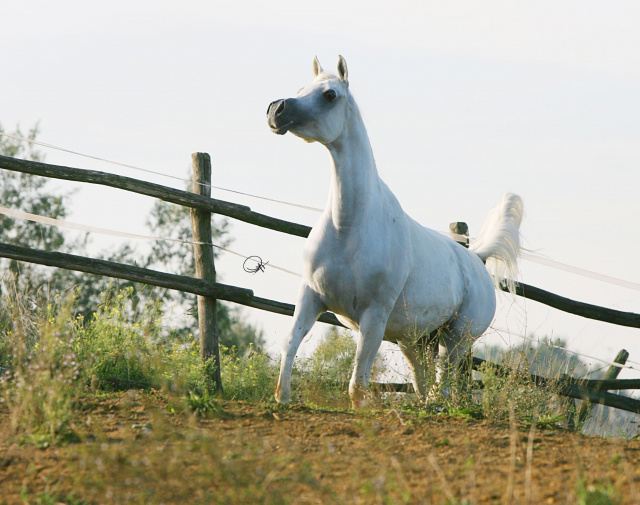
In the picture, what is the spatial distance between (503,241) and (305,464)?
5.53 metres

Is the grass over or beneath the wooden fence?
beneath

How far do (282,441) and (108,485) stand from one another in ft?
3.35

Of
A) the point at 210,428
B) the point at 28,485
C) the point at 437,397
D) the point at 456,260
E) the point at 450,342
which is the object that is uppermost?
the point at 456,260

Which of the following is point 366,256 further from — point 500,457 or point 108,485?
point 108,485

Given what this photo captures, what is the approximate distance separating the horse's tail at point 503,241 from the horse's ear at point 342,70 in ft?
10.6

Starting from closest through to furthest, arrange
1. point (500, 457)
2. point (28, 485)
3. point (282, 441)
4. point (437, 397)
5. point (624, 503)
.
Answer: point (624, 503) → point (28, 485) → point (500, 457) → point (282, 441) → point (437, 397)

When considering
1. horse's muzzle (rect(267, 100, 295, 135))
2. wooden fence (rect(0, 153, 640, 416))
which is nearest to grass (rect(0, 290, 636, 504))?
wooden fence (rect(0, 153, 640, 416))

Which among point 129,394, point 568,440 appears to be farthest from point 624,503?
point 129,394

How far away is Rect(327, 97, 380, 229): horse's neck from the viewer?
17.3 ft

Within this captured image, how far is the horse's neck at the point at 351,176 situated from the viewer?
5.28 meters

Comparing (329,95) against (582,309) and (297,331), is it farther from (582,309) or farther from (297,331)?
(582,309)

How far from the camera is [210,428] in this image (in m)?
3.83

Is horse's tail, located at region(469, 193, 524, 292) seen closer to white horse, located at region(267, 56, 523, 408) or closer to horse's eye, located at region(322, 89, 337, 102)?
white horse, located at region(267, 56, 523, 408)

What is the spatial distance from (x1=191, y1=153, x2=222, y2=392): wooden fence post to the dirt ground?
2607mm
